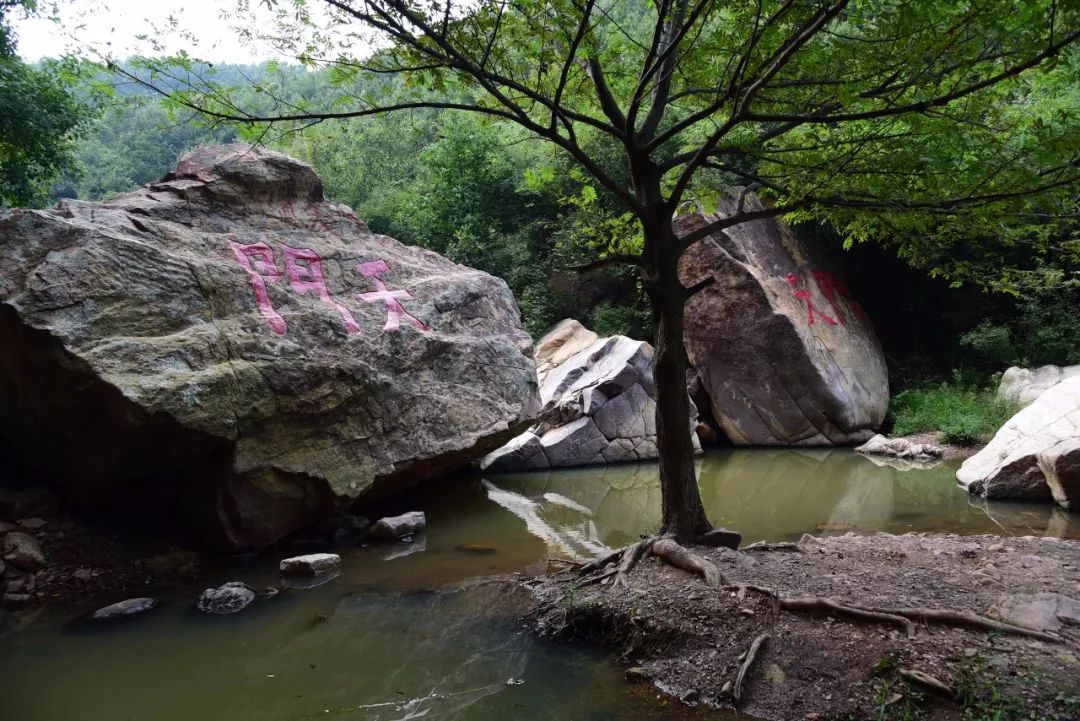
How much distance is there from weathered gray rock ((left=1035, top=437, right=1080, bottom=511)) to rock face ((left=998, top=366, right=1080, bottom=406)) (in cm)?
464

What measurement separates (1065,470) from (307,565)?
7.80 metres

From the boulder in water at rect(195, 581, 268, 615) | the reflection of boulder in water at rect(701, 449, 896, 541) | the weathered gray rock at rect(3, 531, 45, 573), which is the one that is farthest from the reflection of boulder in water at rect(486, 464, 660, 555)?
the weathered gray rock at rect(3, 531, 45, 573)

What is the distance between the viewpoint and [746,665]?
3684 mm

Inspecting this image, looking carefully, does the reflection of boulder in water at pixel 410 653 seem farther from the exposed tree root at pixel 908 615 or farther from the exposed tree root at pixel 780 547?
the exposed tree root at pixel 780 547

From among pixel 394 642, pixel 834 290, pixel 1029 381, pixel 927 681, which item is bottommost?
pixel 394 642

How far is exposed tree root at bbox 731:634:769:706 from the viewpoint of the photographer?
11.7 feet

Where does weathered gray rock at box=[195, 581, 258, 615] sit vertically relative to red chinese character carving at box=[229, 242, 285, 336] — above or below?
below

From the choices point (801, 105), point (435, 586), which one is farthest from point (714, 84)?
point (435, 586)

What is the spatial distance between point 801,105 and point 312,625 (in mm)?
5008

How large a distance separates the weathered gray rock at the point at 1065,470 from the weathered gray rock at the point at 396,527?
272 inches

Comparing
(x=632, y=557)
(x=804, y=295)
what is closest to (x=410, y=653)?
(x=632, y=557)

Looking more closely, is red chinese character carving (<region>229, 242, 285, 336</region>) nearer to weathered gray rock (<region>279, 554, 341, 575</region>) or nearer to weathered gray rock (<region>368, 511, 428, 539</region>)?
weathered gray rock (<region>279, 554, 341, 575</region>)

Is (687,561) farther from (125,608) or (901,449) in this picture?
(901,449)

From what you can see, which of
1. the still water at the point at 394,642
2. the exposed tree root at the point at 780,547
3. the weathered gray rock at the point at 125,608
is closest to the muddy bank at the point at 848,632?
the exposed tree root at the point at 780,547
